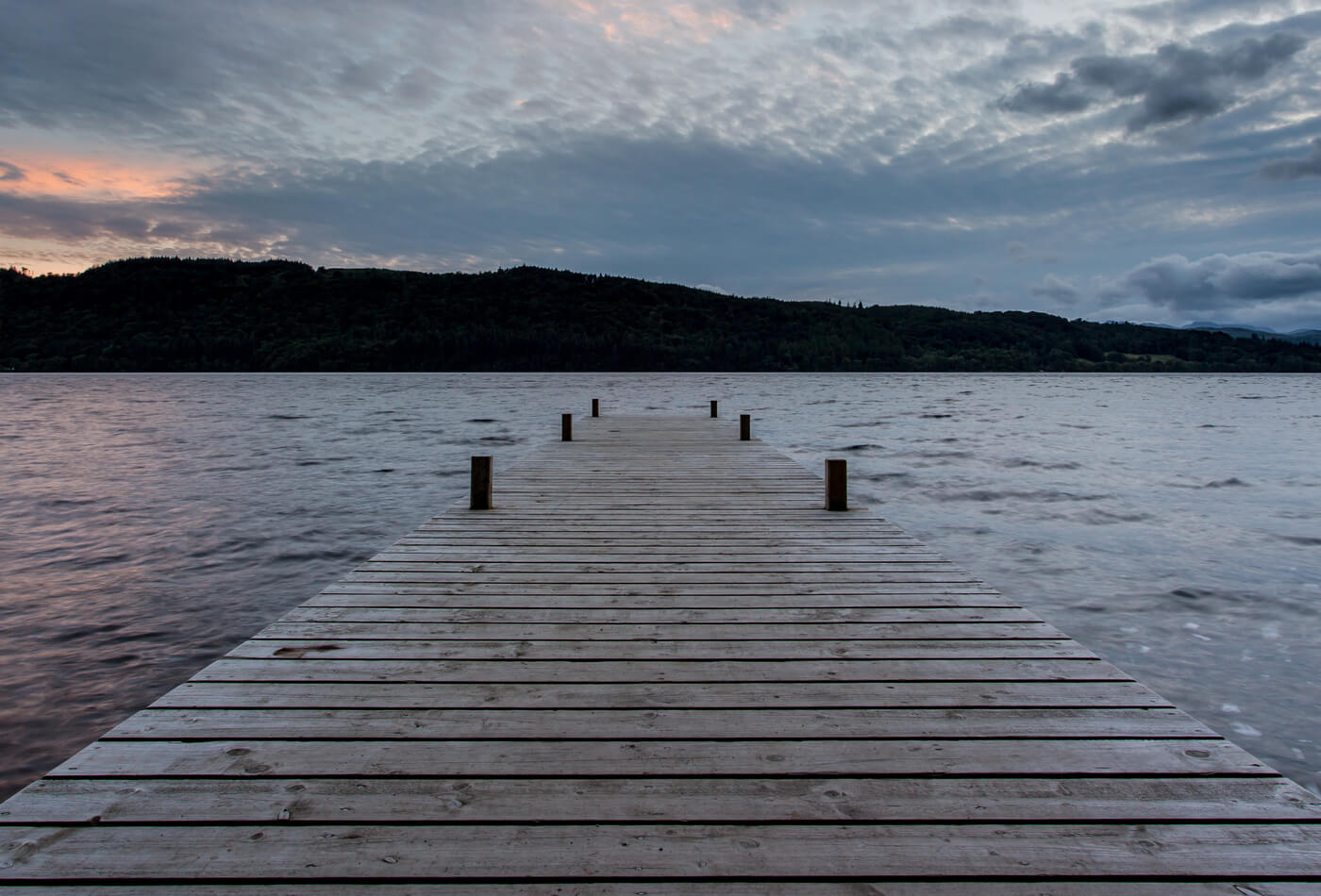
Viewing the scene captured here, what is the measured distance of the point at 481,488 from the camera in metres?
7.10

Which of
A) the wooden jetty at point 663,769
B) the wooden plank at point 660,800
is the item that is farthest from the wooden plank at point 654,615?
the wooden plank at point 660,800

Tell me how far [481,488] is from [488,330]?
109229 mm

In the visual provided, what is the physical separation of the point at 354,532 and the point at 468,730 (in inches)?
344

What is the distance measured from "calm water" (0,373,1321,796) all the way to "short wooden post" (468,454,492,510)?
2244 millimetres

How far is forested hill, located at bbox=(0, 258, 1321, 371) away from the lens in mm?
106750

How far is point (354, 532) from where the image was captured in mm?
10500

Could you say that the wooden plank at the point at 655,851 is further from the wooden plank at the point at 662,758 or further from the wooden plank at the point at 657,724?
the wooden plank at the point at 657,724

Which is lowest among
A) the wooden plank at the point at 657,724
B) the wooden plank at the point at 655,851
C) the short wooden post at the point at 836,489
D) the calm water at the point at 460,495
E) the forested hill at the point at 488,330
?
the calm water at the point at 460,495

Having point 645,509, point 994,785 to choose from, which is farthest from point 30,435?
point 994,785

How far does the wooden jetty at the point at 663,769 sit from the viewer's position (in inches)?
74.6

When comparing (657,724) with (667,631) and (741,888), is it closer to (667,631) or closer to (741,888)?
(741,888)

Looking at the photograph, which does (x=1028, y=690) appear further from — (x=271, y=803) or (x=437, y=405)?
(x=437, y=405)

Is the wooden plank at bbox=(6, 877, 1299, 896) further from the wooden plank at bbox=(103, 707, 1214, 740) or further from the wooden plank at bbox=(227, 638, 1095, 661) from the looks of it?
the wooden plank at bbox=(227, 638, 1095, 661)

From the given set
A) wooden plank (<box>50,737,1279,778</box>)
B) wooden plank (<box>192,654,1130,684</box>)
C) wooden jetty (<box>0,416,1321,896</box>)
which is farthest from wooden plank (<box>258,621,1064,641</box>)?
wooden plank (<box>50,737,1279,778</box>)
